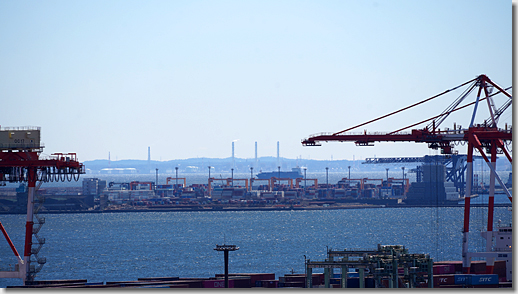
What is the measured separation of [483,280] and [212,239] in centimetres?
5396

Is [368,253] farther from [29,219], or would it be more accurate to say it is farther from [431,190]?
[431,190]

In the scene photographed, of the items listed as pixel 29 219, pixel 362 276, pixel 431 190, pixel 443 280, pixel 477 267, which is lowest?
pixel 477 267

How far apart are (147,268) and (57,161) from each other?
27.2 meters

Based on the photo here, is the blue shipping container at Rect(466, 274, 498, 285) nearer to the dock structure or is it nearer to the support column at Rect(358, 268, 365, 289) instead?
the dock structure

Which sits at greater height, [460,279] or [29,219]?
[29,219]

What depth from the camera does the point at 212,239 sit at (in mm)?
81250

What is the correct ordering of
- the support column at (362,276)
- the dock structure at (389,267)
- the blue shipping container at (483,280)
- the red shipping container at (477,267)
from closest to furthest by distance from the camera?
1. the dock structure at (389,267)
2. the support column at (362,276)
3. the blue shipping container at (483,280)
4. the red shipping container at (477,267)

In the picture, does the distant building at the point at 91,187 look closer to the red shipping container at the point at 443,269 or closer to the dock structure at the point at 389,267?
the red shipping container at the point at 443,269

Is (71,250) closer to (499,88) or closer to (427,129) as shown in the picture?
(427,129)

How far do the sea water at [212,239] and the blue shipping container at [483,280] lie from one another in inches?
783

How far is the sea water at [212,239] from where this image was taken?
192ft

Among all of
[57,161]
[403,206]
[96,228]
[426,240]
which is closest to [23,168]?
[57,161]

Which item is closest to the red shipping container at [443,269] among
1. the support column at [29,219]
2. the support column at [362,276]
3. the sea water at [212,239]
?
the support column at [362,276]

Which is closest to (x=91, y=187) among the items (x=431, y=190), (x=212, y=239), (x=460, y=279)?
(x=431, y=190)
